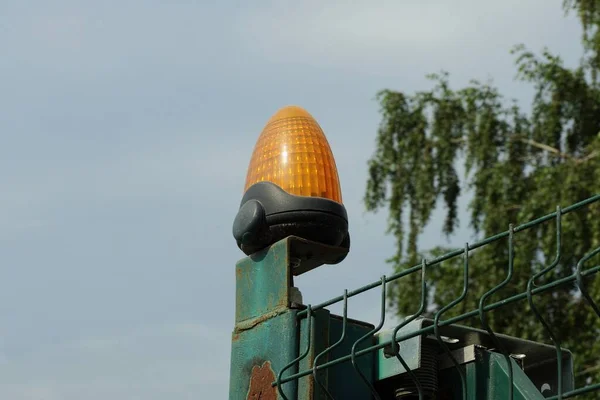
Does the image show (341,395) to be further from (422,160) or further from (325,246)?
(422,160)

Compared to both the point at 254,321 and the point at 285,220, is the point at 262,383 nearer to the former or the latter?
the point at 254,321

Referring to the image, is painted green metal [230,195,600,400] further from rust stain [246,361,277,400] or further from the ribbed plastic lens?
the ribbed plastic lens

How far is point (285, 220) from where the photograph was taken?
4867mm

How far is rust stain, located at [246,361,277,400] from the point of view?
4.62 metres

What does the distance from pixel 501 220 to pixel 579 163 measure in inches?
45.0

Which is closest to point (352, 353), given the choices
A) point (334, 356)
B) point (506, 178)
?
point (334, 356)

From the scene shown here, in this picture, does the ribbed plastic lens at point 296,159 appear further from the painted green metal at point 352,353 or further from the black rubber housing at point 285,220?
the painted green metal at point 352,353

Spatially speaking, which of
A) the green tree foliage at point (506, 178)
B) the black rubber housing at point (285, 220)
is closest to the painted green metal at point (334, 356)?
the black rubber housing at point (285, 220)

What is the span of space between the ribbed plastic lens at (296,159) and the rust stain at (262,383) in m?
0.64

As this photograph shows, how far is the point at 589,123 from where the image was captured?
17.4 m

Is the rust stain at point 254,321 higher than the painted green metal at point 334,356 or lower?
higher

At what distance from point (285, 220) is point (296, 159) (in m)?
0.26

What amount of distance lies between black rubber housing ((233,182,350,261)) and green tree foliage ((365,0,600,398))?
34.8ft

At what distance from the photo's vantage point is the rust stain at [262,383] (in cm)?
462
